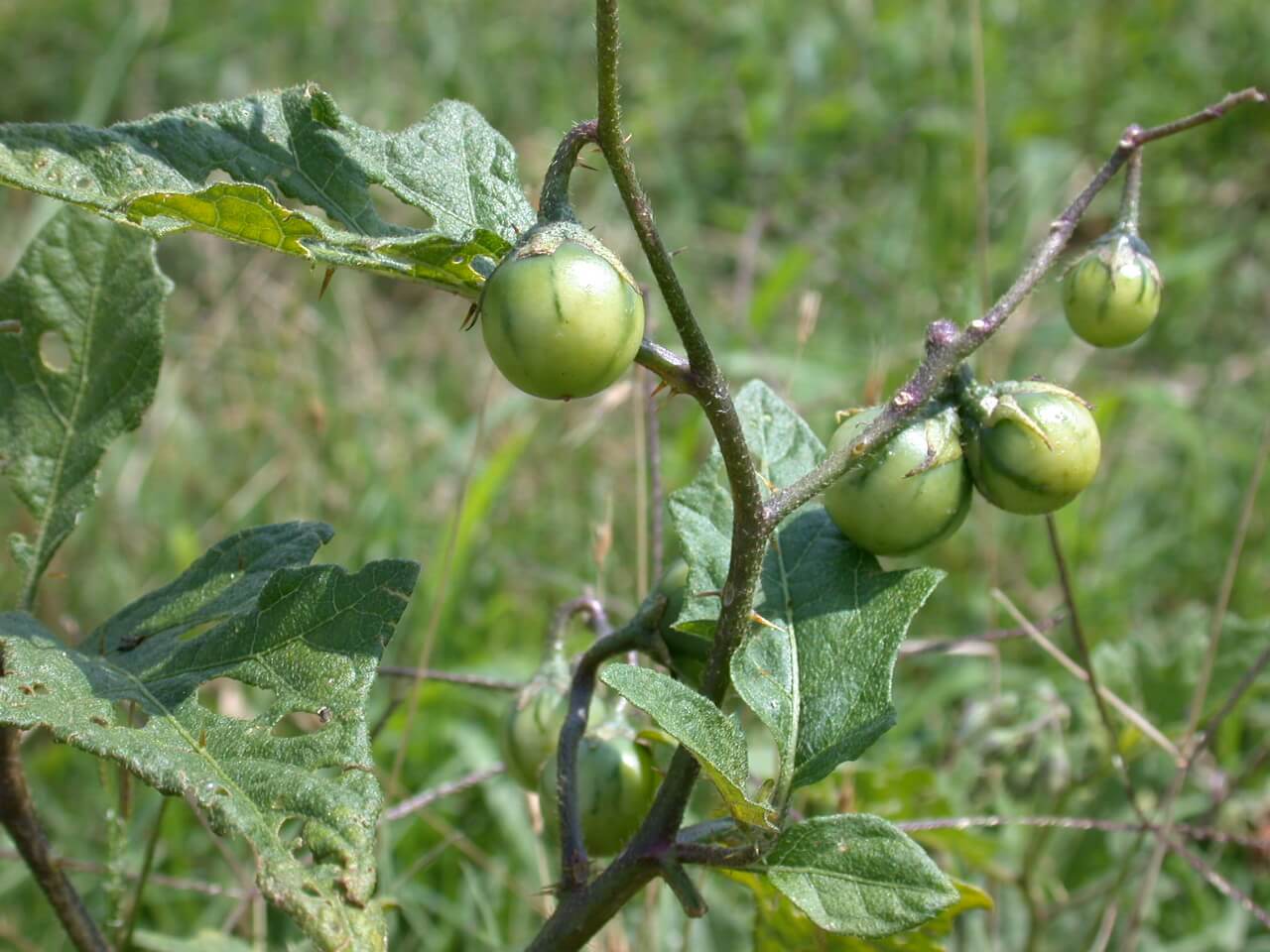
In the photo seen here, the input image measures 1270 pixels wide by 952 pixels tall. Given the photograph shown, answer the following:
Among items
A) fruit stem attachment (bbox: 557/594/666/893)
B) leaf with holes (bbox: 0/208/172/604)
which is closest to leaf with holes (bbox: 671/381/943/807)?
fruit stem attachment (bbox: 557/594/666/893)

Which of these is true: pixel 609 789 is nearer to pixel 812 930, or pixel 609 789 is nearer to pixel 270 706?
pixel 812 930

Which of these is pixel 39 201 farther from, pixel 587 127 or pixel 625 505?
pixel 587 127

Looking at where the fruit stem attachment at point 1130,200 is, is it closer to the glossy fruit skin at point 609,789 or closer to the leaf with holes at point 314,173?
the leaf with holes at point 314,173

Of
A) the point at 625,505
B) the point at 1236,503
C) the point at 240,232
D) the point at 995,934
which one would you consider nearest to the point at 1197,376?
the point at 1236,503

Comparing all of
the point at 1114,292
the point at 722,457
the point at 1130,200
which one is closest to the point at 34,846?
the point at 722,457

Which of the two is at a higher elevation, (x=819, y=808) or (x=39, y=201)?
(x=39, y=201)
